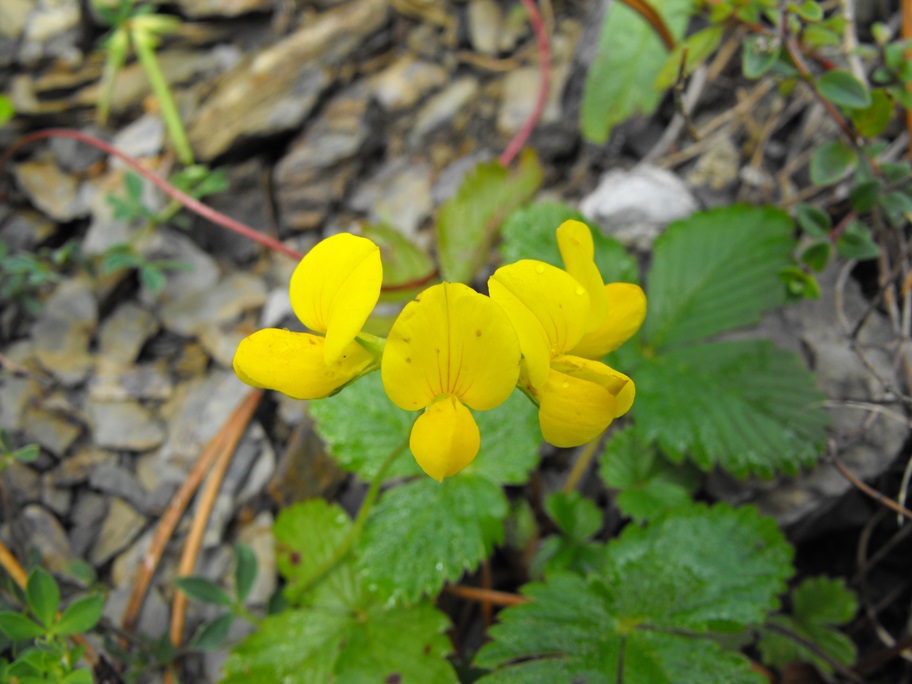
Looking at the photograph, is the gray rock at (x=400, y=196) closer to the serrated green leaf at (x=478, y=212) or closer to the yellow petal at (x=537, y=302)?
the serrated green leaf at (x=478, y=212)

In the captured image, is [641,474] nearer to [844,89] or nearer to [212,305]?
[844,89]

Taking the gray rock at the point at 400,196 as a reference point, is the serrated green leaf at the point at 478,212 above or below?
above

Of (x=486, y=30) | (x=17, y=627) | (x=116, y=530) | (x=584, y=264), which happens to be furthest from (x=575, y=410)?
(x=486, y=30)

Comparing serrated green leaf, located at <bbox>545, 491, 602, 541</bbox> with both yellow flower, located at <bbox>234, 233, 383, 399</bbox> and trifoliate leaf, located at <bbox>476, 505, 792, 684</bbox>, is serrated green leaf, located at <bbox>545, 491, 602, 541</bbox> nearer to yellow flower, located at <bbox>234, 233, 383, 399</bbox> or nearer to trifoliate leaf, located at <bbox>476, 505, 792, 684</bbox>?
trifoliate leaf, located at <bbox>476, 505, 792, 684</bbox>

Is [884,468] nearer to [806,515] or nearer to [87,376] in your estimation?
[806,515]

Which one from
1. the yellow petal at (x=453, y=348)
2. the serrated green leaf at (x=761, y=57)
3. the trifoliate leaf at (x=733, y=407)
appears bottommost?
the trifoliate leaf at (x=733, y=407)

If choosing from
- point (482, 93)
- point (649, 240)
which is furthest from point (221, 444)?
point (482, 93)

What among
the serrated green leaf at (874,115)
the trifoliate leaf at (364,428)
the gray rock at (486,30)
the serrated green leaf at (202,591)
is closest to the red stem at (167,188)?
the trifoliate leaf at (364,428)
